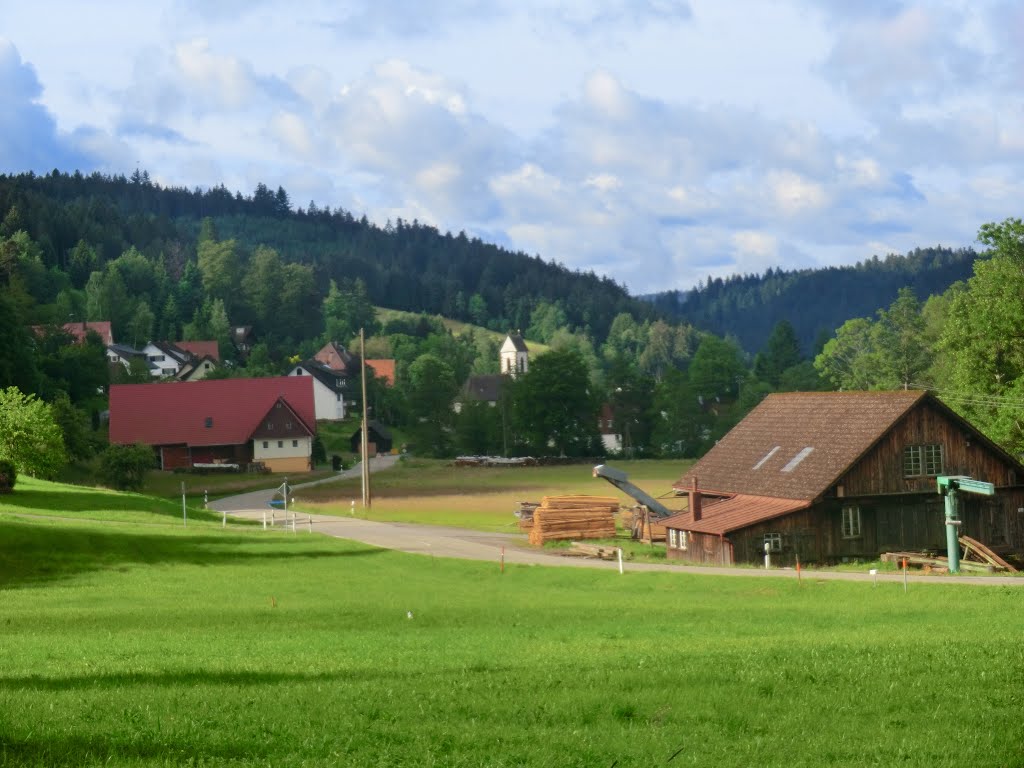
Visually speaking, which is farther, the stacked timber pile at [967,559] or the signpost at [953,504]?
the stacked timber pile at [967,559]

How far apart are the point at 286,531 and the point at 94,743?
38.9 metres

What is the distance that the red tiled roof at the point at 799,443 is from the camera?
148 feet

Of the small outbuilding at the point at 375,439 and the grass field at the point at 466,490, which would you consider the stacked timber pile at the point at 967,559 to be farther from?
the small outbuilding at the point at 375,439

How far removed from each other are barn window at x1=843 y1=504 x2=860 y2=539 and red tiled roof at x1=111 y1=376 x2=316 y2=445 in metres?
62.2

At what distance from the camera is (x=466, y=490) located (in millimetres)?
83750

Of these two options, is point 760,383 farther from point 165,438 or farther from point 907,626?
point 907,626

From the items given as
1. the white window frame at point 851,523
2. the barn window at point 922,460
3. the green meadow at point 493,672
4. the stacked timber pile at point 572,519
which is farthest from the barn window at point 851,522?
the green meadow at point 493,672

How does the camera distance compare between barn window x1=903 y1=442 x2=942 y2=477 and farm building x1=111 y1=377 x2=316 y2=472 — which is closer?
barn window x1=903 y1=442 x2=942 y2=477

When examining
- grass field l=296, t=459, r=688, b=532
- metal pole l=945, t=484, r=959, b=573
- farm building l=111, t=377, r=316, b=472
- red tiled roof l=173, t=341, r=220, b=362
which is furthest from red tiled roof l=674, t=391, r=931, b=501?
red tiled roof l=173, t=341, r=220, b=362

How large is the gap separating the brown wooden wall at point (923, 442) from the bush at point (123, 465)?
141 feet

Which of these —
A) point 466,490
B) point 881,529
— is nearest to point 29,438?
point 881,529

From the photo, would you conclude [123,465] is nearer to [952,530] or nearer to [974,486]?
[974,486]

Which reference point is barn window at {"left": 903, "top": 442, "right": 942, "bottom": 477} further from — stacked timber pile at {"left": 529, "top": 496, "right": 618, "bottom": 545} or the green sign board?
stacked timber pile at {"left": 529, "top": 496, "right": 618, "bottom": 545}

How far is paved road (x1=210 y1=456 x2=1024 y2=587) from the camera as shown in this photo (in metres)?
34.9
